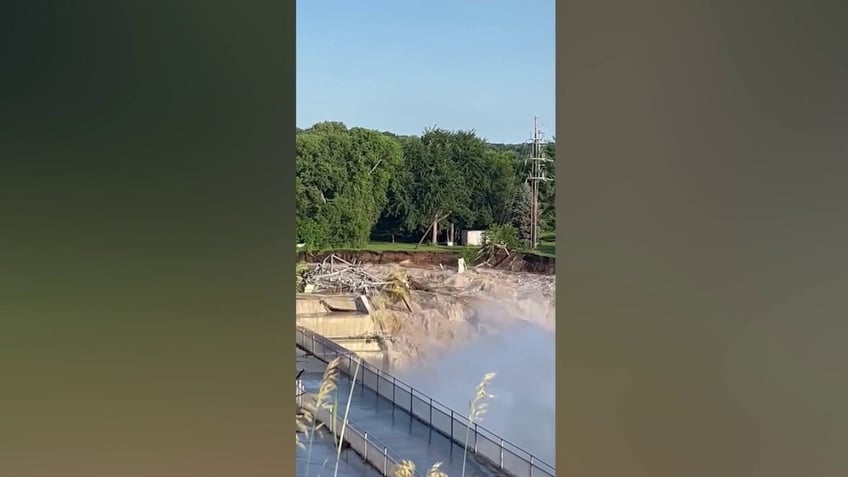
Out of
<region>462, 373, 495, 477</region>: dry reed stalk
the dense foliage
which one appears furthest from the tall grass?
the dense foliage

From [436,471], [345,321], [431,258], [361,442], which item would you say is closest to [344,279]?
[345,321]

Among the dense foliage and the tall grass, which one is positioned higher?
the dense foliage

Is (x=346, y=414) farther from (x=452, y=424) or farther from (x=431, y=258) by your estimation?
(x=431, y=258)

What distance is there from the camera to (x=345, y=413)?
1.45m

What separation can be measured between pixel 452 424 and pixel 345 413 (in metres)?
0.23

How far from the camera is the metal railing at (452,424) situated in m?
1.47

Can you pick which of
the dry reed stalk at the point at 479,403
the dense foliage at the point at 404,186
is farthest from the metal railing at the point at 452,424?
the dense foliage at the point at 404,186

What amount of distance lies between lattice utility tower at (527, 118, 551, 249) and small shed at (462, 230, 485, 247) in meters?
0.11

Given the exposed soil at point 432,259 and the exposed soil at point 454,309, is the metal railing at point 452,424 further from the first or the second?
the exposed soil at point 432,259

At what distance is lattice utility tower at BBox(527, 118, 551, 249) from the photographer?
60.7 inches

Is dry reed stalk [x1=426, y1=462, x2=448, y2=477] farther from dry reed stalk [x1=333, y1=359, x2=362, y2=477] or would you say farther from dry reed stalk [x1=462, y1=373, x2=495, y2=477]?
dry reed stalk [x1=333, y1=359, x2=362, y2=477]
